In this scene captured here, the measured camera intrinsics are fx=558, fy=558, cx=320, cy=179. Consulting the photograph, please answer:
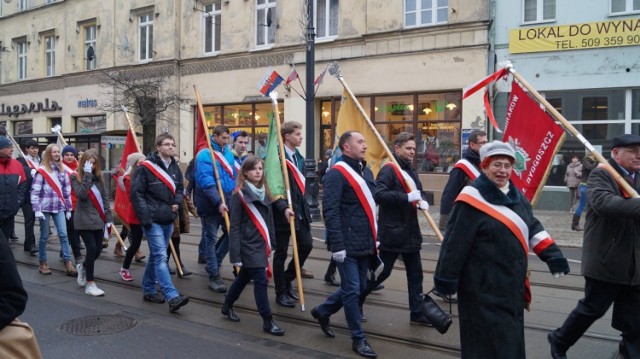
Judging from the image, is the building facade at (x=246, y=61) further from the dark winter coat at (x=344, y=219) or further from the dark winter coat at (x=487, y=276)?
the dark winter coat at (x=487, y=276)

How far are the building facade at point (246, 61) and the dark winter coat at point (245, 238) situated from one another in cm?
1160

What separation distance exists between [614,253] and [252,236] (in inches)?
127

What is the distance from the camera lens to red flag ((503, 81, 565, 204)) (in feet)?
17.2

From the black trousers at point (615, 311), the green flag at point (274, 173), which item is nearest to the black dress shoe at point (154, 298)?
the green flag at point (274, 173)

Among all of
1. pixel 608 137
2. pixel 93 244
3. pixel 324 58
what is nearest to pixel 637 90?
pixel 608 137

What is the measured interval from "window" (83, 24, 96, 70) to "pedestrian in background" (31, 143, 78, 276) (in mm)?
22322

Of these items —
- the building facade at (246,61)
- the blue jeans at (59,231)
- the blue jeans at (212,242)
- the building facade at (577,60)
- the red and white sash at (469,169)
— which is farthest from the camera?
the building facade at (246,61)

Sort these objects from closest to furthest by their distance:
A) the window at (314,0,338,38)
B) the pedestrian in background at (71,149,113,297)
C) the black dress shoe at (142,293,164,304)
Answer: the black dress shoe at (142,293,164,304) → the pedestrian in background at (71,149,113,297) → the window at (314,0,338,38)

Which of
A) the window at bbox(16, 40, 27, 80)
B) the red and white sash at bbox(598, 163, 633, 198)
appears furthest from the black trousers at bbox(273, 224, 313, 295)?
the window at bbox(16, 40, 27, 80)

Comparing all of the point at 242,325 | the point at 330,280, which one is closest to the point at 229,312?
the point at 242,325

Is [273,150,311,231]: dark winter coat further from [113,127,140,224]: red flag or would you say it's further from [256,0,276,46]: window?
[256,0,276,46]: window

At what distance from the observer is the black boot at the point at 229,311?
5977 millimetres

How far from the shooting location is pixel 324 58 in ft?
68.8

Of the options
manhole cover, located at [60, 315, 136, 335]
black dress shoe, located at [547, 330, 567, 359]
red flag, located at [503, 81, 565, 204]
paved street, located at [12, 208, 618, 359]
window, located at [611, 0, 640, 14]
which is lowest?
manhole cover, located at [60, 315, 136, 335]
